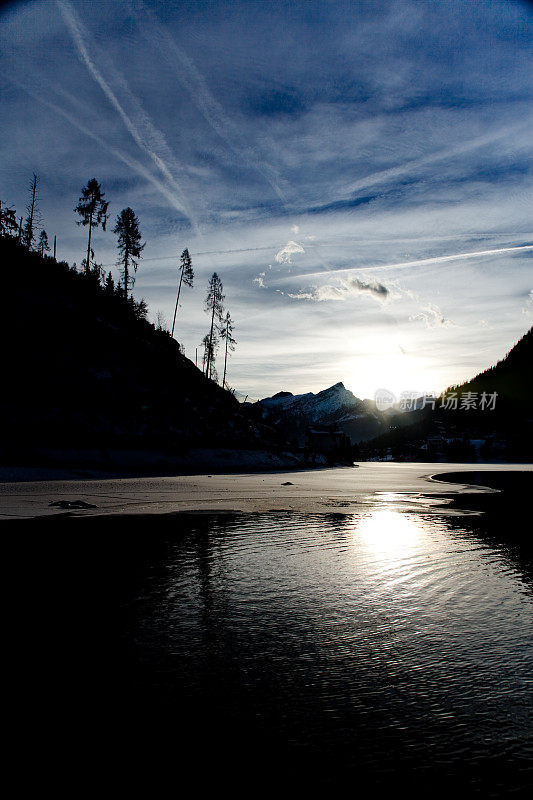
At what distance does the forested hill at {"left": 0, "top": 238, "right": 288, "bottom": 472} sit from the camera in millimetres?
42469

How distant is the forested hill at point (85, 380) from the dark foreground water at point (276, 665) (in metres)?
32.7

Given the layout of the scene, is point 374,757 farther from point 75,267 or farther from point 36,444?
point 75,267

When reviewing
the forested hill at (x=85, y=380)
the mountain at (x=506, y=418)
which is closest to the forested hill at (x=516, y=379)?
the mountain at (x=506, y=418)

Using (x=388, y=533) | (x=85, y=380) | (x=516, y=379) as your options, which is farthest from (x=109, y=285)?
(x=516, y=379)

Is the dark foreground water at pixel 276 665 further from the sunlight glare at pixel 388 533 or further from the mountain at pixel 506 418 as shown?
the mountain at pixel 506 418

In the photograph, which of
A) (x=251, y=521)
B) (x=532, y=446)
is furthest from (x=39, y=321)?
(x=532, y=446)

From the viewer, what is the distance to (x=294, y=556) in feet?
37.5

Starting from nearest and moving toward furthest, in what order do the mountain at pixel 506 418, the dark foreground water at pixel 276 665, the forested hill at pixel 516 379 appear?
1. the dark foreground water at pixel 276 665
2. the mountain at pixel 506 418
3. the forested hill at pixel 516 379

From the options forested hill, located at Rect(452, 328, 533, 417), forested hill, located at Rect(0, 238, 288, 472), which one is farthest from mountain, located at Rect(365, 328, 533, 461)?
forested hill, located at Rect(0, 238, 288, 472)

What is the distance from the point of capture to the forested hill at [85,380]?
42469 mm

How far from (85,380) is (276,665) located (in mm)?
46165

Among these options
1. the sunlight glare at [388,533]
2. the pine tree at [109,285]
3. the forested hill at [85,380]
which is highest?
the pine tree at [109,285]

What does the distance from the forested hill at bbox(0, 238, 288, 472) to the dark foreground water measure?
32735 mm

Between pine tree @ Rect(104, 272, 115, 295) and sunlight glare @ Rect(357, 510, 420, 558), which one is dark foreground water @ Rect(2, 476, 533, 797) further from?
pine tree @ Rect(104, 272, 115, 295)
